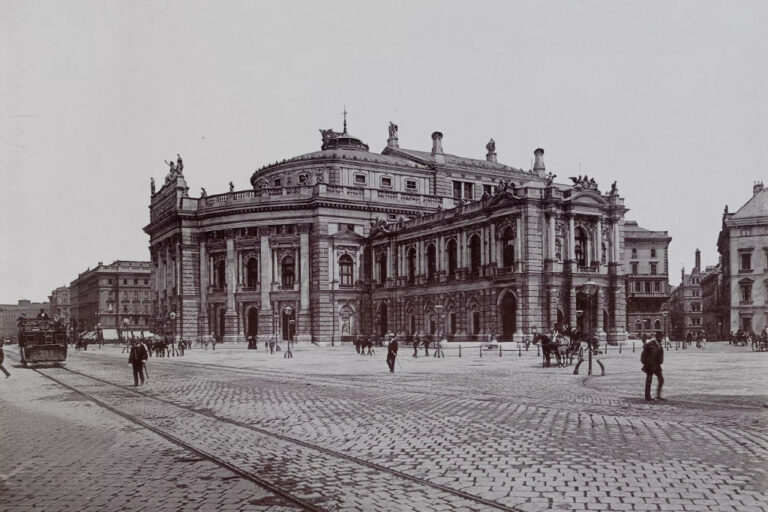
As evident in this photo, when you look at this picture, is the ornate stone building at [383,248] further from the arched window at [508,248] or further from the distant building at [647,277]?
the distant building at [647,277]

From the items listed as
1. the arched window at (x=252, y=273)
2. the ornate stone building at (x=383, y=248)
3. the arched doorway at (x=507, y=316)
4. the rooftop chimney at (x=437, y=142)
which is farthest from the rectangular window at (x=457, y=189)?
the arched doorway at (x=507, y=316)

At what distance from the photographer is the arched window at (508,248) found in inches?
1959

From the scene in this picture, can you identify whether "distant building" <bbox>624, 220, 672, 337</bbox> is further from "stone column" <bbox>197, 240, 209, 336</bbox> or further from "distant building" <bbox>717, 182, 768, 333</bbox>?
"stone column" <bbox>197, 240, 209, 336</bbox>

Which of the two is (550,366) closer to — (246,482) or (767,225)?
(246,482)

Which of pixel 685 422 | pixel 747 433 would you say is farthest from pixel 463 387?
pixel 747 433

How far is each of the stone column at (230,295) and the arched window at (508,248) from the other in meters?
26.7

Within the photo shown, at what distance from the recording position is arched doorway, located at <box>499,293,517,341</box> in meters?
50.1

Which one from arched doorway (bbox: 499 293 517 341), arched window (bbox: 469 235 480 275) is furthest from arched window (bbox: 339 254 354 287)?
arched doorway (bbox: 499 293 517 341)

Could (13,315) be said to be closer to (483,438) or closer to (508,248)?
(508,248)

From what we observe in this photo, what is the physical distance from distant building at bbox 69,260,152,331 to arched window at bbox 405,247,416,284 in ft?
255

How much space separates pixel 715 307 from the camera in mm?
85875

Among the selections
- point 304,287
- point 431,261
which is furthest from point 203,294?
point 431,261

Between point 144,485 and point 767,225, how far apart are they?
226 ft

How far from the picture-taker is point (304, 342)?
207 ft
